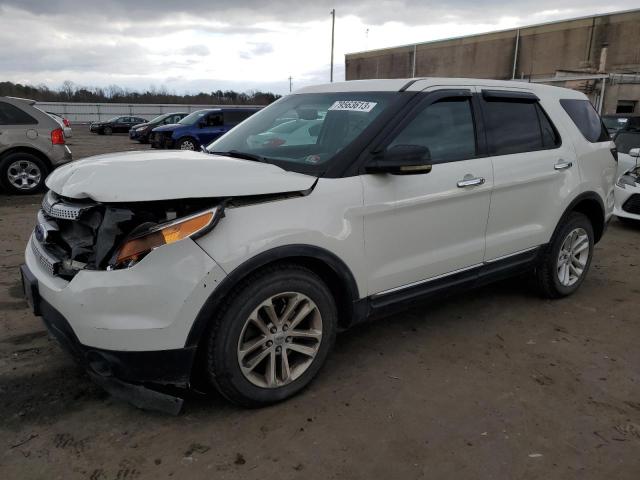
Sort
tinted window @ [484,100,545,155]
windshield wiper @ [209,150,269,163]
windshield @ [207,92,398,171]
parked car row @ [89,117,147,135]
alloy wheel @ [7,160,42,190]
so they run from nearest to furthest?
1. windshield @ [207,92,398,171]
2. windshield wiper @ [209,150,269,163]
3. tinted window @ [484,100,545,155]
4. alloy wheel @ [7,160,42,190]
5. parked car row @ [89,117,147,135]

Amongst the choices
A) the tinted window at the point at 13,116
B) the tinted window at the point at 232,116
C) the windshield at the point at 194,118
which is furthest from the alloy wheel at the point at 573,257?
the windshield at the point at 194,118

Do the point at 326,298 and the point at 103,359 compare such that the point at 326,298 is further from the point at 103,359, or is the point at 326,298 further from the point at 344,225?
the point at 103,359

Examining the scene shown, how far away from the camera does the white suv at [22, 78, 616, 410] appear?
238cm

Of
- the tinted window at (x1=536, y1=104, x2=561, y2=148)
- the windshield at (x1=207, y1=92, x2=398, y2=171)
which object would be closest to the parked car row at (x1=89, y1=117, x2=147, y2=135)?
the windshield at (x1=207, y1=92, x2=398, y2=171)

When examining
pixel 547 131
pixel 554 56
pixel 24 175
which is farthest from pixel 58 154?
pixel 554 56

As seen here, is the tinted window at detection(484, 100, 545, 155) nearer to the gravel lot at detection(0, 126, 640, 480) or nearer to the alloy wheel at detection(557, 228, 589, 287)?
the alloy wheel at detection(557, 228, 589, 287)

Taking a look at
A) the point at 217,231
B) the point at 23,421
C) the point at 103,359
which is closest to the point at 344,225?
the point at 217,231

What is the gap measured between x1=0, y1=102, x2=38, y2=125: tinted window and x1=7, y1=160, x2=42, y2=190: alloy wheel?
676mm

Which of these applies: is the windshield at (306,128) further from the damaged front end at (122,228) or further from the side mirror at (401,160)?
the damaged front end at (122,228)

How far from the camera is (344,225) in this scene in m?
2.87

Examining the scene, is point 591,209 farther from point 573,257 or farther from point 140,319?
point 140,319

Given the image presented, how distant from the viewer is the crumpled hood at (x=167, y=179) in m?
2.39

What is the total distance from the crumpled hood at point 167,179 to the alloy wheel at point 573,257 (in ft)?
9.01

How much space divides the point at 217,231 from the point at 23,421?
145 cm
